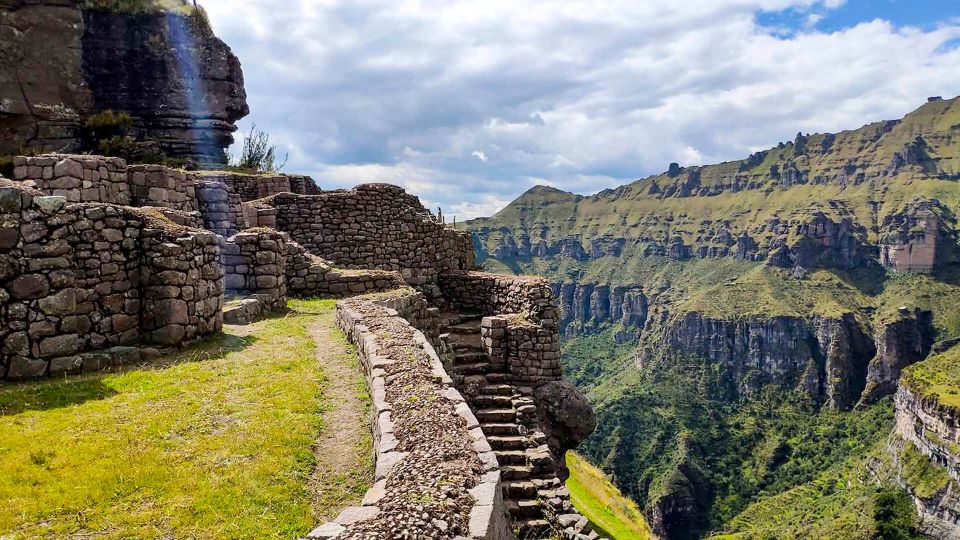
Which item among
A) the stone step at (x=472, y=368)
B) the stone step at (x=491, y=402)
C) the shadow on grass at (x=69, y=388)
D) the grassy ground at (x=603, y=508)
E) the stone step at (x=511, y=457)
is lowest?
the grassy ground at (x=603, y=508)

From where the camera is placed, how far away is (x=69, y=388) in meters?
8.66

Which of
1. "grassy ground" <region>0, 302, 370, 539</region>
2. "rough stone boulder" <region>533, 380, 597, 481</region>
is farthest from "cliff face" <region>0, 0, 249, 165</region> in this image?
"grassy ground" <region>0, 302, 370, 539</region>

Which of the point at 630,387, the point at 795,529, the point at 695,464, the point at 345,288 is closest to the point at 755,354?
the point at 630,387

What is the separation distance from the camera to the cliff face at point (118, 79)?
23.7m

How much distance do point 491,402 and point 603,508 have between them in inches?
557

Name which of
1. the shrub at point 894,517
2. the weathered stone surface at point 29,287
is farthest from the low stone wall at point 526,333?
the shrub at point 894,517

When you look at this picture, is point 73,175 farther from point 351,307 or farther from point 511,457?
point 511,457

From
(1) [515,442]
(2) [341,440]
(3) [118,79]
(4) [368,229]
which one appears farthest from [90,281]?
(3) [118,79]

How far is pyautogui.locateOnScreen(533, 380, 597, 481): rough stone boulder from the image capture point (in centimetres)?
1797

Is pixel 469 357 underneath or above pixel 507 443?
above

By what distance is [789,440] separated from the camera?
486 feet

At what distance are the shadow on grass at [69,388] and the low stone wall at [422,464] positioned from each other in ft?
11.3

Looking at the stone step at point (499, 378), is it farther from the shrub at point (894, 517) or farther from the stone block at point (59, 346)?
the shrub at point (894, 517)

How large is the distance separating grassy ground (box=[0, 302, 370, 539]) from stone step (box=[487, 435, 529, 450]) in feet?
14.0
